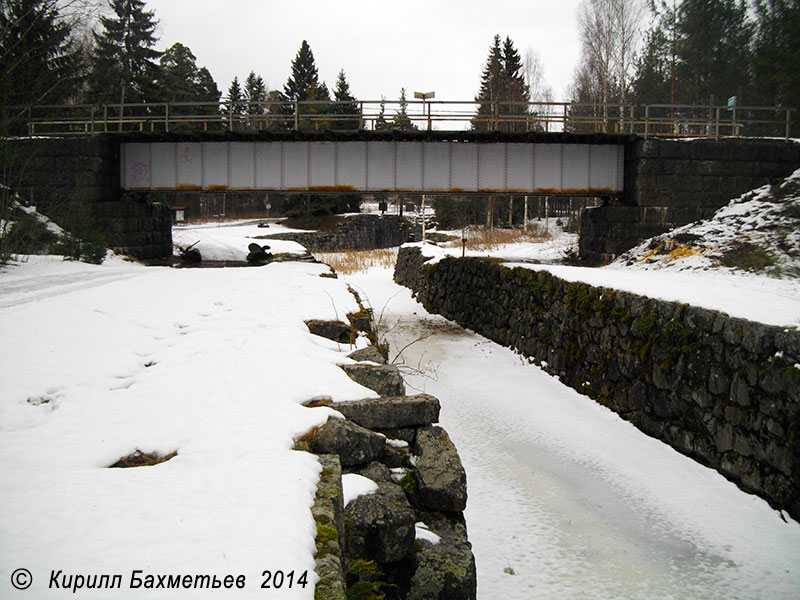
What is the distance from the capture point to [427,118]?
21.9m

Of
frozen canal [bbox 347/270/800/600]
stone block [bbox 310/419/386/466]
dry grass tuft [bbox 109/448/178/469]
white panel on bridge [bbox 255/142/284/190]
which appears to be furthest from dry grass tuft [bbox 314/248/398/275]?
dry grass tuft [bbox 109/448/178/469]

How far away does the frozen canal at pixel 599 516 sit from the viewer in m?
4.71

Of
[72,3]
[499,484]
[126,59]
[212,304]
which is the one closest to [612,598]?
[499,484]

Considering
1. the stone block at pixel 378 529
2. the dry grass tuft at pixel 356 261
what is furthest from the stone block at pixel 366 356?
the dry grass tuft at pixel 356 261

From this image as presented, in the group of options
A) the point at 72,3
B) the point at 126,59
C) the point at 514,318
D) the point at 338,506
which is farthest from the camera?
the point at 126,59

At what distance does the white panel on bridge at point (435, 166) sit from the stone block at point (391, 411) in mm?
19118

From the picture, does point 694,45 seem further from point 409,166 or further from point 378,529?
point 378,529

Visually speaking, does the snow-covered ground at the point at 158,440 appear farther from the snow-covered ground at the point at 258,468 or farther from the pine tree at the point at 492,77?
the pine tree at the point at 492,77

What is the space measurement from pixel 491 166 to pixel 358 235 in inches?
1116

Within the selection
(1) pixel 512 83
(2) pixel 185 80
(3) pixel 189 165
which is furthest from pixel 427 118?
(2) pixel 185 80

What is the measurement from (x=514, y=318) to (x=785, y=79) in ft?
80.6

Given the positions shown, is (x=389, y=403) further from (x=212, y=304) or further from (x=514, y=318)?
(x=514, y=318)

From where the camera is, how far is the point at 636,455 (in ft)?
23.1

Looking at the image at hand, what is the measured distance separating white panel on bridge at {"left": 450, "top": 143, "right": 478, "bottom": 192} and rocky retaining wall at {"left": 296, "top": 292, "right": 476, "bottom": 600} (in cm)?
1874
